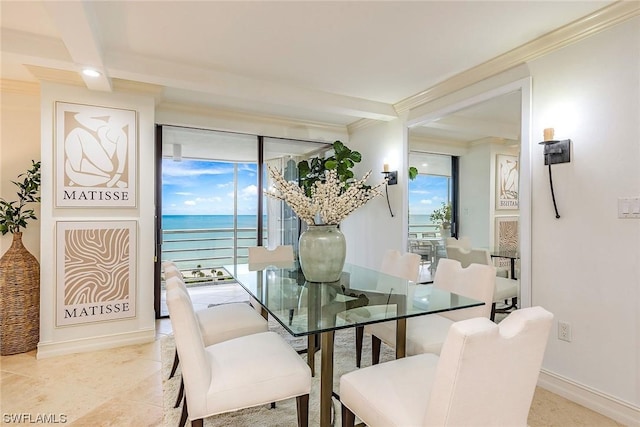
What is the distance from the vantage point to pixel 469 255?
10.3ft

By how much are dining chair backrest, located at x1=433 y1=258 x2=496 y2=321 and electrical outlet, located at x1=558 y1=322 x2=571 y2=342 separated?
0.55 m

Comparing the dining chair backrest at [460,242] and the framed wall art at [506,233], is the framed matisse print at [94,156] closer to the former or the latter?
the dining chair backrest at [460,242]

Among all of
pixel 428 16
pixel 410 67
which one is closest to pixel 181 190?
pixel 410 67

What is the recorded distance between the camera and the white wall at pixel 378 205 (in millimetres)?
3873

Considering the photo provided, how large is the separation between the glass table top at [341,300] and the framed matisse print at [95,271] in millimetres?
1238

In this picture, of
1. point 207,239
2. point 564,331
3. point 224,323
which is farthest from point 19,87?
point 564,331

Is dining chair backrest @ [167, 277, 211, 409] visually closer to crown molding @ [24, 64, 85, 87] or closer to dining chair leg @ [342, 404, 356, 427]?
dining chair leg @ [342, 404, 356, 427]

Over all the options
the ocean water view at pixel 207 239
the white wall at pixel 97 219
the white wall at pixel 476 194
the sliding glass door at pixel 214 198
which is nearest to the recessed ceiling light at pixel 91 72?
the white wall at pixel 97 219

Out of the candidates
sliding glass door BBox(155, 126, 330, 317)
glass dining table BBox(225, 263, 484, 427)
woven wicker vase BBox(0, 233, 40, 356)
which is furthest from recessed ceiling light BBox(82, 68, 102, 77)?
glass dining table BBox(225, 263, 484, 427)

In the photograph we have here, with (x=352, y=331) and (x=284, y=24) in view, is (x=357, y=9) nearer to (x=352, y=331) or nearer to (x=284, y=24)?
(x=284, y=24)

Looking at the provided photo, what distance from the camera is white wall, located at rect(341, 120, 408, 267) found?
3873mm

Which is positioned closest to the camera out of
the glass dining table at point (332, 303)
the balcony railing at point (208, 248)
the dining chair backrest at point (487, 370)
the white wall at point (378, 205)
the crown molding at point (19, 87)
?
the dining chair backrest at point (487, 370)

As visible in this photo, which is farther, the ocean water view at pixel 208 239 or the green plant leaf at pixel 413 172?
the ocean water view at pixel 208 239

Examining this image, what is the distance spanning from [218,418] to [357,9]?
2646 millimetres
